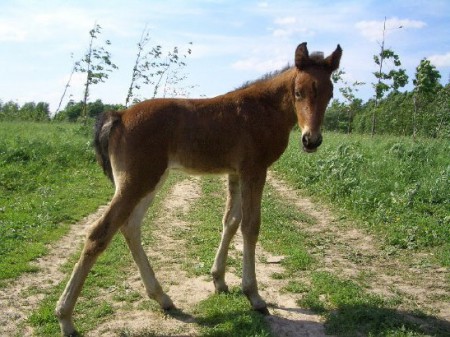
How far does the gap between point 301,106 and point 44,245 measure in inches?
197

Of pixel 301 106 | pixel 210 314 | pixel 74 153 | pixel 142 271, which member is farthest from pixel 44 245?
pixel 74 153

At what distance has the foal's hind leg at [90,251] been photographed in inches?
182

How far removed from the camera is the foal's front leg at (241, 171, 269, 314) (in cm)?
513

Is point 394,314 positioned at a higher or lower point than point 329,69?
lower

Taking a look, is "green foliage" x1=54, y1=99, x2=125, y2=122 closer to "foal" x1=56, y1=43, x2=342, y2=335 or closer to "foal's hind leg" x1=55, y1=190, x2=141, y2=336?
"foal" x1=56, y1=43, x2=342, y2=335

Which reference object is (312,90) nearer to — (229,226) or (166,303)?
(229,226)

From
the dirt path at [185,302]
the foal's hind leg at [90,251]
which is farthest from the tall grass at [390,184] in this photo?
the foal's hind leg at [90,251]

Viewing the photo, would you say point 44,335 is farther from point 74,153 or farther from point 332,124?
point 332,124

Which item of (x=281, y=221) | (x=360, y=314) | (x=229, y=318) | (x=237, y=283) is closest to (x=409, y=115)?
(x=281, y=221)

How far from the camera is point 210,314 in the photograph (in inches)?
201

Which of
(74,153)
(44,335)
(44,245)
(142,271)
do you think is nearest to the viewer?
(44,335)

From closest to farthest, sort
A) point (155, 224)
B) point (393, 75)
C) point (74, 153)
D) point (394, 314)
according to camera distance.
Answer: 1. point (394, 314)
2. point (155, 224)
3. point (74, 153)
4. point (393, 75)

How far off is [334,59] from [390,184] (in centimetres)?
590

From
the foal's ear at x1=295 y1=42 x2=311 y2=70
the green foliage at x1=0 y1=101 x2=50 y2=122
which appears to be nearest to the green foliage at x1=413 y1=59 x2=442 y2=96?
the foal's ear at x1=295 y1=42 x2=311 y2=70
